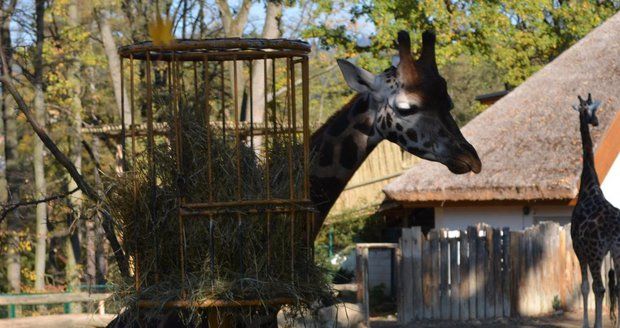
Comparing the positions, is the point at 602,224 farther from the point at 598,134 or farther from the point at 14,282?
the point at 14,282

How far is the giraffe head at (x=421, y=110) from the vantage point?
6008 mm

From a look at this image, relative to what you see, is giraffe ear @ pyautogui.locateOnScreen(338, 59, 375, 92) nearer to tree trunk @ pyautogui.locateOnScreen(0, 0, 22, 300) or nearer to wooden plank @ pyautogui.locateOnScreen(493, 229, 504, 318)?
wooden plank @ pyautogui.locateOnScreen(493, 229, 504, 318)

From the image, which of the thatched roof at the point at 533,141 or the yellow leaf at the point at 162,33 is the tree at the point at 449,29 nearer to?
the thatched roof at the point at 533,141

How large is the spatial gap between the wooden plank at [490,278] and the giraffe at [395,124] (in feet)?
32.6

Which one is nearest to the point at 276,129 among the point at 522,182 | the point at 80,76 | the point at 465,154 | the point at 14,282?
the point at 465,154

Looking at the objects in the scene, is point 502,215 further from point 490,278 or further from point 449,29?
point 449,29

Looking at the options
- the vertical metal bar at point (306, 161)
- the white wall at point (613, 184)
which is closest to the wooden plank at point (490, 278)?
the white wall at point (613, 184)

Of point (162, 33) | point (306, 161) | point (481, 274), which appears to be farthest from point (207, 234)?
point (481, 274)

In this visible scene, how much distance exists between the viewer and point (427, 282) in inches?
617

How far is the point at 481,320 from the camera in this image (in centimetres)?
1554

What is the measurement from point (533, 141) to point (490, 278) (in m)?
4.30

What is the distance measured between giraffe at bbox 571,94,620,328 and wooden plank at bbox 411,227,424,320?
3067 mm

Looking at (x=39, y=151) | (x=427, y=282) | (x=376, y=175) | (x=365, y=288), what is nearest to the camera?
(x=365, y=288)

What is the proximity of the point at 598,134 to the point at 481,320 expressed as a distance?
471cm
